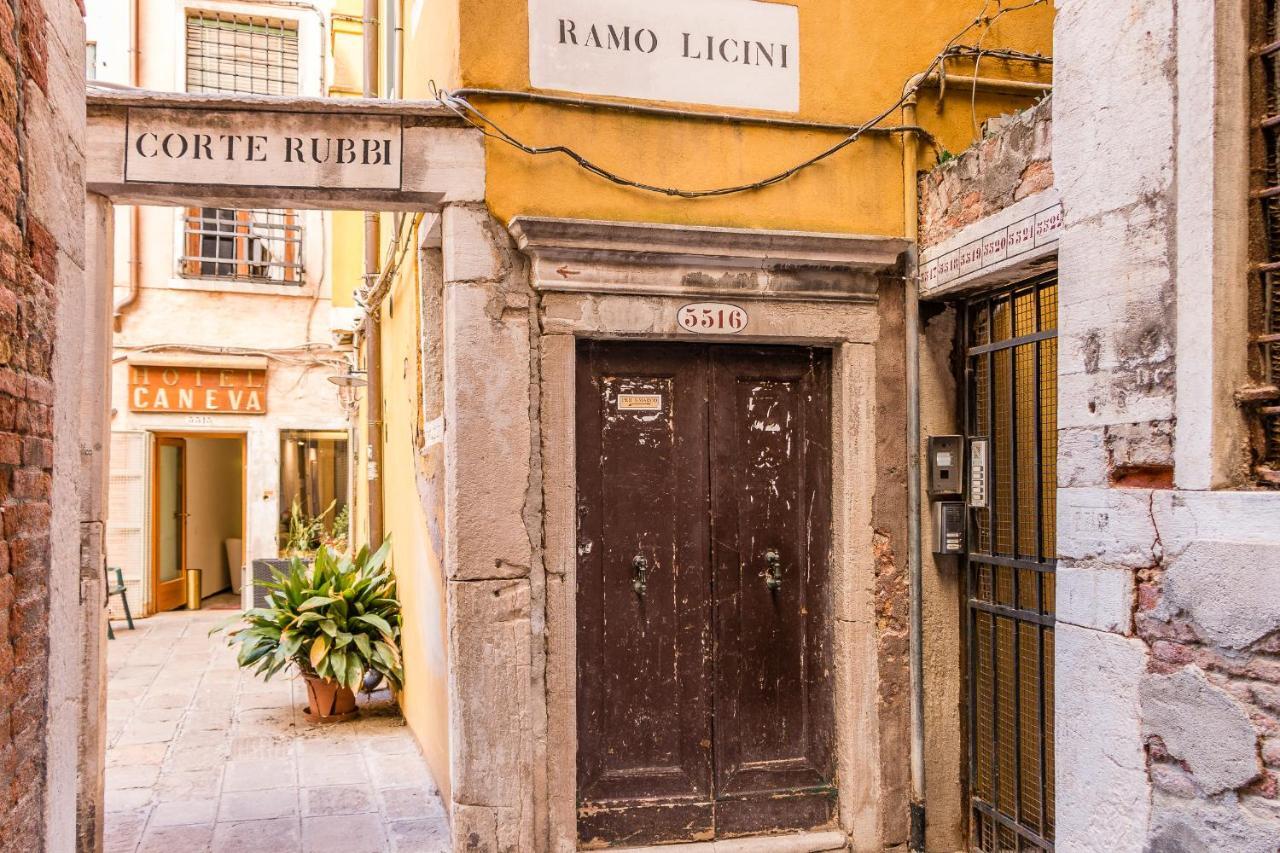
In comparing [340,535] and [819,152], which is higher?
[819,152]

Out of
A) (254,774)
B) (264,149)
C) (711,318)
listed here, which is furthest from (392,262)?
(254,774)

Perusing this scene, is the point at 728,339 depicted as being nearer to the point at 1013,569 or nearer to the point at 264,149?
the point at 1013,569

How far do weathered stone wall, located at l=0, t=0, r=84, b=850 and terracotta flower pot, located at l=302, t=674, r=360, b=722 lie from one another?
4.06 m

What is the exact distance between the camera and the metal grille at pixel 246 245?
1169 cm

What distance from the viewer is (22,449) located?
2.11m

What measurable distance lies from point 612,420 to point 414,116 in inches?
59.9

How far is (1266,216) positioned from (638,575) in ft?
8.76

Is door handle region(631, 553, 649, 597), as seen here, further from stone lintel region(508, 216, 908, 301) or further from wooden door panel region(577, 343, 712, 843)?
stone lintel region(508, 216, 908, 301)

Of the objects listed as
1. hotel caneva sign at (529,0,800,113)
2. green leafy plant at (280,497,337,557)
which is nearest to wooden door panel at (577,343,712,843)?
hotel caneva sign at (529,0,800,113)

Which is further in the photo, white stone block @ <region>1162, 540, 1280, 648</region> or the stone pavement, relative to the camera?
the stone pavement

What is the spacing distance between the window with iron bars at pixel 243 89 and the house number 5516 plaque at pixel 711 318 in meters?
8.90

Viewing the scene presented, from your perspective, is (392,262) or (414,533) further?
(392,262)

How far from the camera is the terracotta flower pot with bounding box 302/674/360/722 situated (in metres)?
6.44

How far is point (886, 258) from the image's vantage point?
170 inches
